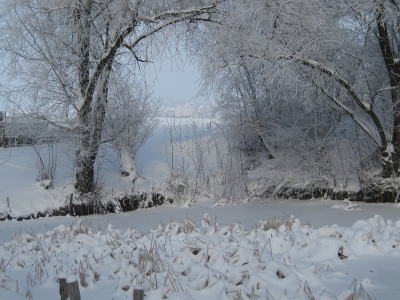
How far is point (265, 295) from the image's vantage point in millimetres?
3189

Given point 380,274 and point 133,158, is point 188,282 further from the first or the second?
point 133,158

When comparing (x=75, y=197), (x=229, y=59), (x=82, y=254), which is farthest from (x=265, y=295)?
(x=75, y=197)

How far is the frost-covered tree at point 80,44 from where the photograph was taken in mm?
11484

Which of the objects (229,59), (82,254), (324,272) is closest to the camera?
(324,272)

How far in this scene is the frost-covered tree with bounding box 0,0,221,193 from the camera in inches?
452

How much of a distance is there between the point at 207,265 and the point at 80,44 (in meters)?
9.36

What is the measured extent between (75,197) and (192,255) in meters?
8.88

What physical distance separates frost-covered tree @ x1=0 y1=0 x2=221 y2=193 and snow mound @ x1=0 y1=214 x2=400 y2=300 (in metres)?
6.87

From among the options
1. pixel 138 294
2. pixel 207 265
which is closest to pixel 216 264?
pixel 207 265

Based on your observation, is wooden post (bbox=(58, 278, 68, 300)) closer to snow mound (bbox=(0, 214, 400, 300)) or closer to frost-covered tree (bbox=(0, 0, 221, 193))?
snow mound (bbox=(0, 214, 400, 300))

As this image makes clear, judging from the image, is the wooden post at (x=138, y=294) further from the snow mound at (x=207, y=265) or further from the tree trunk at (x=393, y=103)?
the tree trunk at (x=393, y=103)

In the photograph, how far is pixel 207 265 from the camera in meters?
3.85

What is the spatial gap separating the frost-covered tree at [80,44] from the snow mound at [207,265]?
6.87m

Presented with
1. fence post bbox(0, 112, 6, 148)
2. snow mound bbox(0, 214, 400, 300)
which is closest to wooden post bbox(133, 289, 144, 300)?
snow mound bbox(0, 214, 400, 300)
